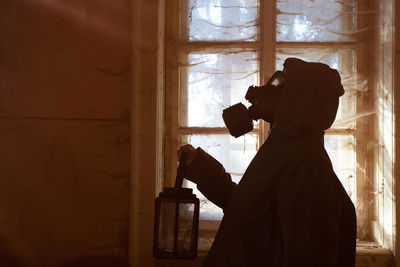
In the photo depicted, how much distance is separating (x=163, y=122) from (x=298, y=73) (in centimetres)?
90

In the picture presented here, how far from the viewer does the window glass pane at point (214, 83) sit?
1.81m

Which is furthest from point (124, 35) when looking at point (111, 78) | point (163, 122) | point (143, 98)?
point (163, 122)

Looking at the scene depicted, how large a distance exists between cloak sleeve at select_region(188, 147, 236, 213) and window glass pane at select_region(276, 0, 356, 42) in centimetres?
97

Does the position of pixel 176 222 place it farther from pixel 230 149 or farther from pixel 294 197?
pixel 230 149

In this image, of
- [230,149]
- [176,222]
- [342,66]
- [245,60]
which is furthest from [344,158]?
[176,222]

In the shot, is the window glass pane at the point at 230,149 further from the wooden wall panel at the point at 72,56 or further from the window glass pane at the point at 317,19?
the window glass pane at the point at 317,19

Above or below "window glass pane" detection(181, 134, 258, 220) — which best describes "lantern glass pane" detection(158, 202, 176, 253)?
below

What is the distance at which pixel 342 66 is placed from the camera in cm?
181

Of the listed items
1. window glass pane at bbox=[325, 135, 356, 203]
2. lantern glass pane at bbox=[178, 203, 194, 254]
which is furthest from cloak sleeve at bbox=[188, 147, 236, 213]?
window glass pane at bbox=[325, 135, 356, 203]

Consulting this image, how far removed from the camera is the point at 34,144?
5.32ft

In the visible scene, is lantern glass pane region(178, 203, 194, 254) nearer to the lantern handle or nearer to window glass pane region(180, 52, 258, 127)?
the lantern handle

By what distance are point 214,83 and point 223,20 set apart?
364 mm

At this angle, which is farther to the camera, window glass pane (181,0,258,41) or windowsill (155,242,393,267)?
window glass pane (181,0,258,41)

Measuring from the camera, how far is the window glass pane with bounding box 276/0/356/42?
5.93 ft
